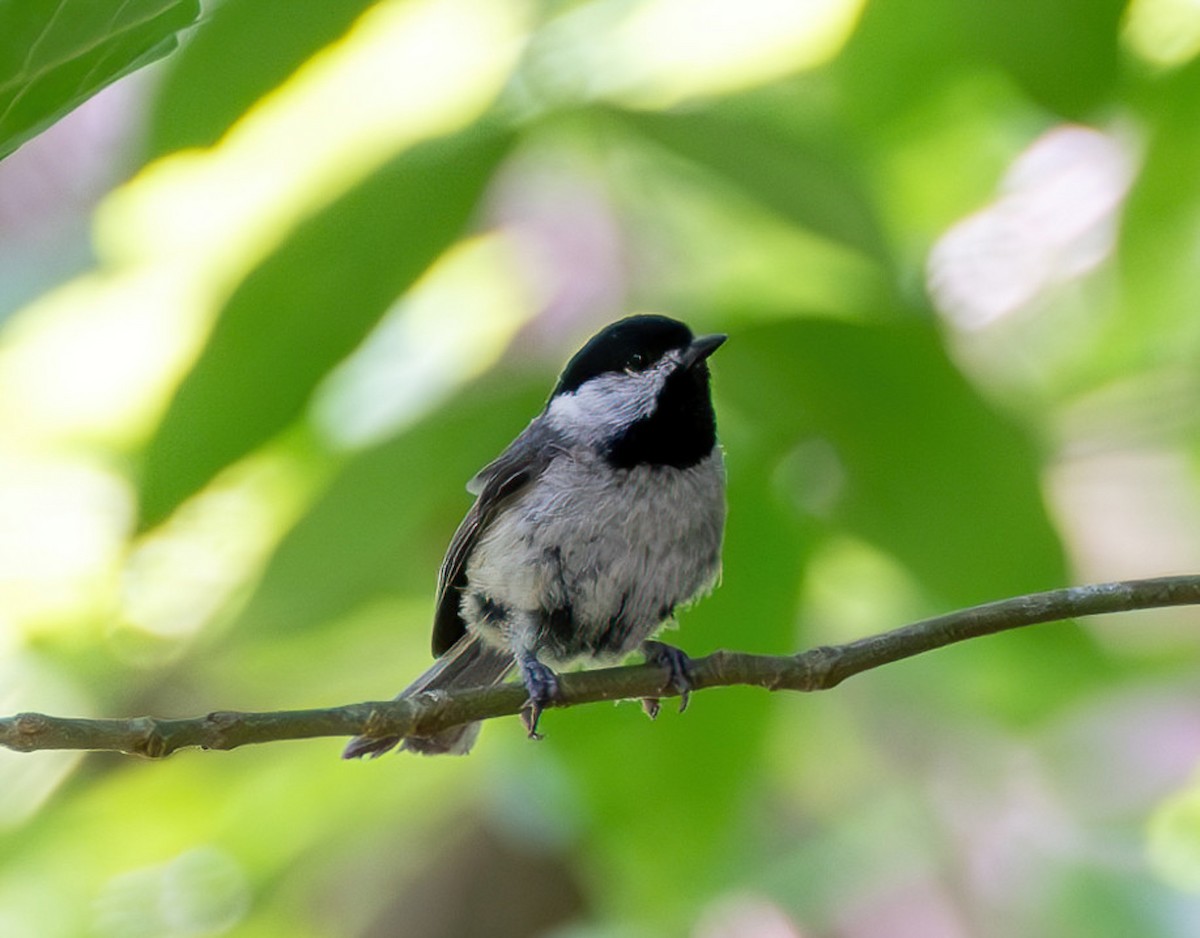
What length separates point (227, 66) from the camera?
1.28m

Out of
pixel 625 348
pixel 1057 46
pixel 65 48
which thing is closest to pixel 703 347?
pixel 625 348

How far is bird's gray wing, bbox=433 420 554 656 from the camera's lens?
1.97 m

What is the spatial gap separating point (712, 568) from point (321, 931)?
4.82 ft

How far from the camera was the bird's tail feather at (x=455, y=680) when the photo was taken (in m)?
1.72

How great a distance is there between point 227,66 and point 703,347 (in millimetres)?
701

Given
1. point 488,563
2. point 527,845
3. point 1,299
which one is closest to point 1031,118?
point 488,563

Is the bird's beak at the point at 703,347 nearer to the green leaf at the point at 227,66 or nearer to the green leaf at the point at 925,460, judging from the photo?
the green leaf at the point at 925,460

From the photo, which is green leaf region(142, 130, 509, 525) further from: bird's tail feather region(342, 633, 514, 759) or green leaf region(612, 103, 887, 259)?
bird's tail feather region(342, 633, 514, 759)

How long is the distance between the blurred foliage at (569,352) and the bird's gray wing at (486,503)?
49 millimetres

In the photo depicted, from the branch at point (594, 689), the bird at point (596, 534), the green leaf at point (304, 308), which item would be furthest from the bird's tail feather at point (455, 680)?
the green leaf at point (304, 308)

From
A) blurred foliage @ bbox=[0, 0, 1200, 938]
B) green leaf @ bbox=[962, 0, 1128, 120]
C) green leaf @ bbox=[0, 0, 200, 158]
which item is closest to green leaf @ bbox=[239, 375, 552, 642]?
blurred foliage @ bbox=[0, 0, 1200, 938]

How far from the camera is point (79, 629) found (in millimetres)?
1588

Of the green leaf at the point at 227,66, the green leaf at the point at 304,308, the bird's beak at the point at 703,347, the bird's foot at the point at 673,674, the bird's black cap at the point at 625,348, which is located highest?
the green leaf at the point at 227,66

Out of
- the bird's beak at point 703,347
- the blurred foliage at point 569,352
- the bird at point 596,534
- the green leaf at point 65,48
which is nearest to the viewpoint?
the green leaf at point 65,48
